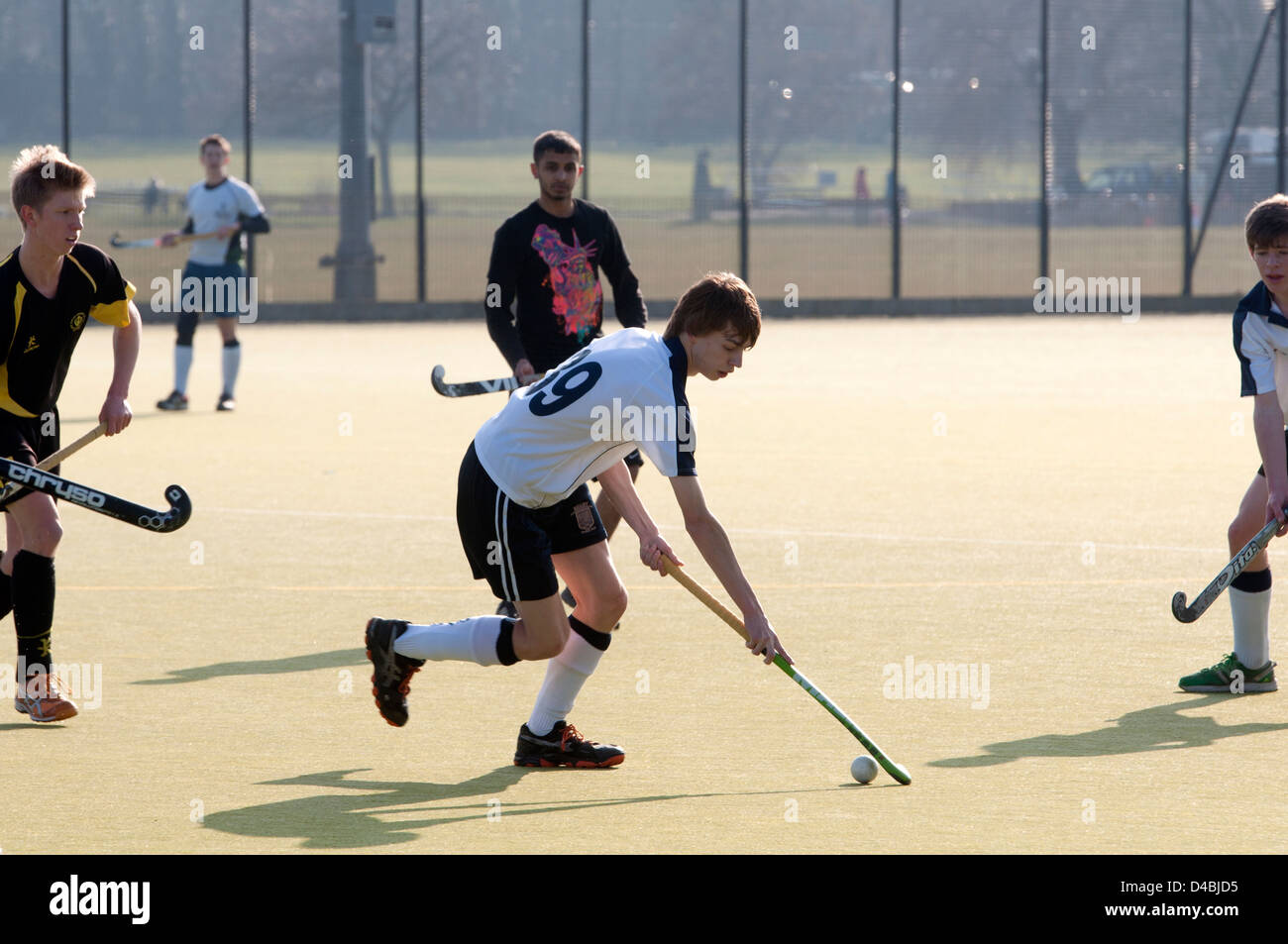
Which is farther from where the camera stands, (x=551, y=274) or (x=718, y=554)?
(x=551, y=274)

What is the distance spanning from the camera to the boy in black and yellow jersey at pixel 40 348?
555 centimetres

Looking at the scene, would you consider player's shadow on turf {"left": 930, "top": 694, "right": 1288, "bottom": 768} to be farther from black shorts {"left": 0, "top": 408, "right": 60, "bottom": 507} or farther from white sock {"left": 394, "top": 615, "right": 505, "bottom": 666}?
black shorts {"left": 0, "top": 408, "right": 60, "bottom": 507}

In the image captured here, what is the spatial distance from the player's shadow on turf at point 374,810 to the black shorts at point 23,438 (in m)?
1.37

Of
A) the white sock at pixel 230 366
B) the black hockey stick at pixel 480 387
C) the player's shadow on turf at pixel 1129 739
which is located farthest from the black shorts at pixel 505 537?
the white sock at pixel 230 366

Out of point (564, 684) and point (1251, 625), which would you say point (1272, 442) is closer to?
point (1251, 625)

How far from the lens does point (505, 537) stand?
5.07 metres

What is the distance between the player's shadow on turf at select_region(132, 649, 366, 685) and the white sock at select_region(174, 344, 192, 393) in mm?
7985

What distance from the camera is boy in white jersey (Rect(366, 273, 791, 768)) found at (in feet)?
15.3

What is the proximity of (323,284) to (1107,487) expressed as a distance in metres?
15.3

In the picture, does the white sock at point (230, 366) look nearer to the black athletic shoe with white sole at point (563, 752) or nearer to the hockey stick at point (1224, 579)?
the black athletic shoe with white sole at point (563, 752)

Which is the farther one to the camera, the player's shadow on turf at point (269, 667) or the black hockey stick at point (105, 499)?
the player's shadow on turf at point (269, 667)

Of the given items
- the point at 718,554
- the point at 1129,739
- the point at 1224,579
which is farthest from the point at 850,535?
the point at 718,554

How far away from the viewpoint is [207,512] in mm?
9750

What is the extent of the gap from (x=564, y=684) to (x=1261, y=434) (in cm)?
227
